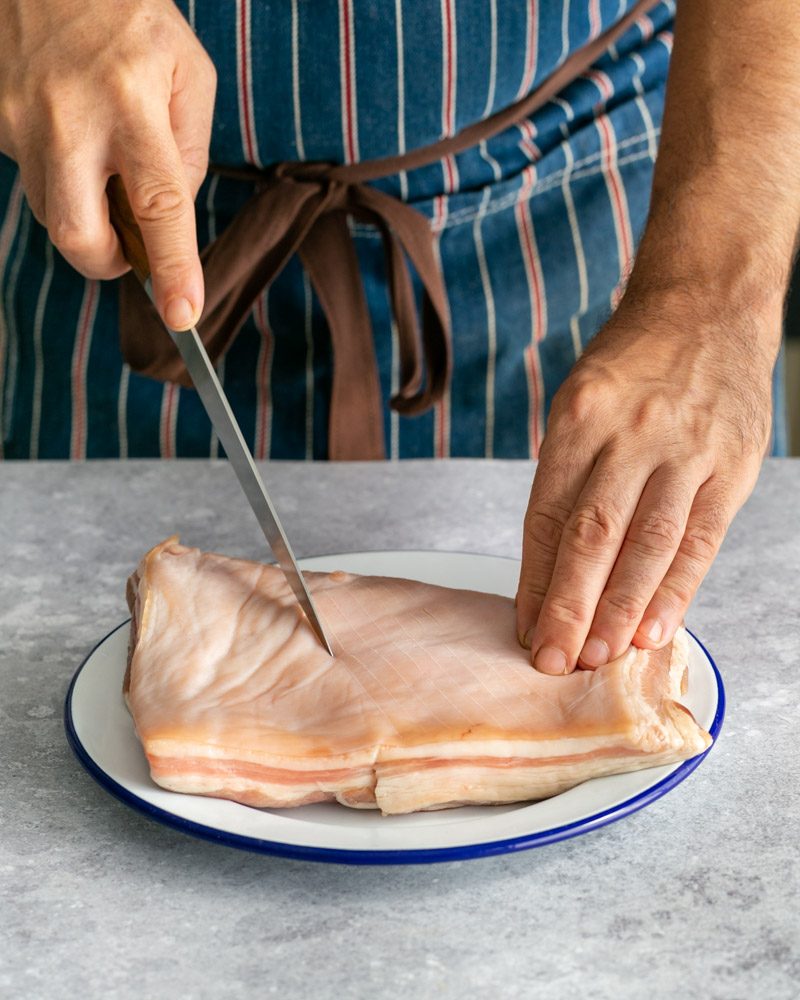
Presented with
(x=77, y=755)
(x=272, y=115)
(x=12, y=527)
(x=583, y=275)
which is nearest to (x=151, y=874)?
(x=77, y=755)

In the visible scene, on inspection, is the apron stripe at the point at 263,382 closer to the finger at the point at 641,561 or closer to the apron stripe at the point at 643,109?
the apron stripe at the point at 643,109

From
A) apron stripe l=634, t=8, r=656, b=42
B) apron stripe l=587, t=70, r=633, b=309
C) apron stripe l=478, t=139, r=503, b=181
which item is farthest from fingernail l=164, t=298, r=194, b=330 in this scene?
apron stripe l=634, t=8, r=656, b=42

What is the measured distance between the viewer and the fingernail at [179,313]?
94 cm

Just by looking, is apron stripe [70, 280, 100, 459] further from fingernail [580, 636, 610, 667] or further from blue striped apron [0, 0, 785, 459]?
fingernail [580, 636, 610, 667]

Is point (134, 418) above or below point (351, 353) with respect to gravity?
below

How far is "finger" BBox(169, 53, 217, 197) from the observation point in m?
1.11

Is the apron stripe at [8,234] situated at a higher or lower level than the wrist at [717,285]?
lower

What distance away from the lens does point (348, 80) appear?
141 centimetres

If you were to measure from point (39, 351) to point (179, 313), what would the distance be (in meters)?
0.80

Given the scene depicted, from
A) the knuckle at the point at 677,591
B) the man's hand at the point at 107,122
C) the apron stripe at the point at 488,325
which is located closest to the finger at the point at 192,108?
the man's hand at the point at 107,122

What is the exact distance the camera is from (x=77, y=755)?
0.88 meters

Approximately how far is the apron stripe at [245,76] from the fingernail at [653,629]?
0.82 meters

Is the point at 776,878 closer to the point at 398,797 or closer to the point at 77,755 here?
the point at 398,797

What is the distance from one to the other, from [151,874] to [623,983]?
32cm
